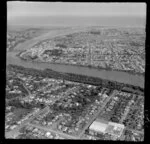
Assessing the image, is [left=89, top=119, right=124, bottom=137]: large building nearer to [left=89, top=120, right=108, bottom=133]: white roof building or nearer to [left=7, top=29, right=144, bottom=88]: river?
[left=89, top=120, right=108, bottom=133]: white roof building

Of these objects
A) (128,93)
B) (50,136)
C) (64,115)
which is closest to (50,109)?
(64,115)

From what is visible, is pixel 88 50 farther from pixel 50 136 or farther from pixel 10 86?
pixel 50 136

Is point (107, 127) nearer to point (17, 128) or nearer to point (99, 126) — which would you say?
point (99, 126)

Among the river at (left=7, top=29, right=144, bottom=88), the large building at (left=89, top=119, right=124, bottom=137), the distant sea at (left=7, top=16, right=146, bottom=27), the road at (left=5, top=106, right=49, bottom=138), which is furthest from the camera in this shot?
the river at (left=7, top=29, right=144, bottom=88)

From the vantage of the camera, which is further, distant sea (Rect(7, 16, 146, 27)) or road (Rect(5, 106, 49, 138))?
distant sea (Rect(7, 16, 146, 27))

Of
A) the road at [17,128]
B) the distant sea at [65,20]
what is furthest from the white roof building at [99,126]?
the distant sea at [65,20]

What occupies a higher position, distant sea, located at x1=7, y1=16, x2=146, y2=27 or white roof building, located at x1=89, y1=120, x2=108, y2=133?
distant sea, located at x1=7, y1=16, x2=146, y2=27

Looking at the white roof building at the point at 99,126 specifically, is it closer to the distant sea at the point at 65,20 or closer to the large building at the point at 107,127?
the large building at the point at 107,127

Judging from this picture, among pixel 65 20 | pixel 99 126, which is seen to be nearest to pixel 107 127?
pixel 99 126

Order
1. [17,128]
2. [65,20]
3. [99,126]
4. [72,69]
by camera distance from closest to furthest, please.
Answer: [17,128] < [99,126] < [65,20] < [72,69]

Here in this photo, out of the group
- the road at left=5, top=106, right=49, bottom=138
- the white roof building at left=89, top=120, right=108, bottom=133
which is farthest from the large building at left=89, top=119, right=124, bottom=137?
the road at left=5, top=106, right=49, bottom=138

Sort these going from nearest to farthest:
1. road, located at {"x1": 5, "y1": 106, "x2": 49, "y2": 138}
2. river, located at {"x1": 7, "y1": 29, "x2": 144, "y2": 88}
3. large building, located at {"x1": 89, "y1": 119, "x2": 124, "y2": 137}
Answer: road, located at {"x1": 5, "y1": 106, "x2": 49, "y2": 138}
large building, located at {"x1": 89, "y1": 119, "x2": 124, "y2": 137}
river, located at {"x1": 7, "y1": 29, "x2": 144, "y2": 88}
